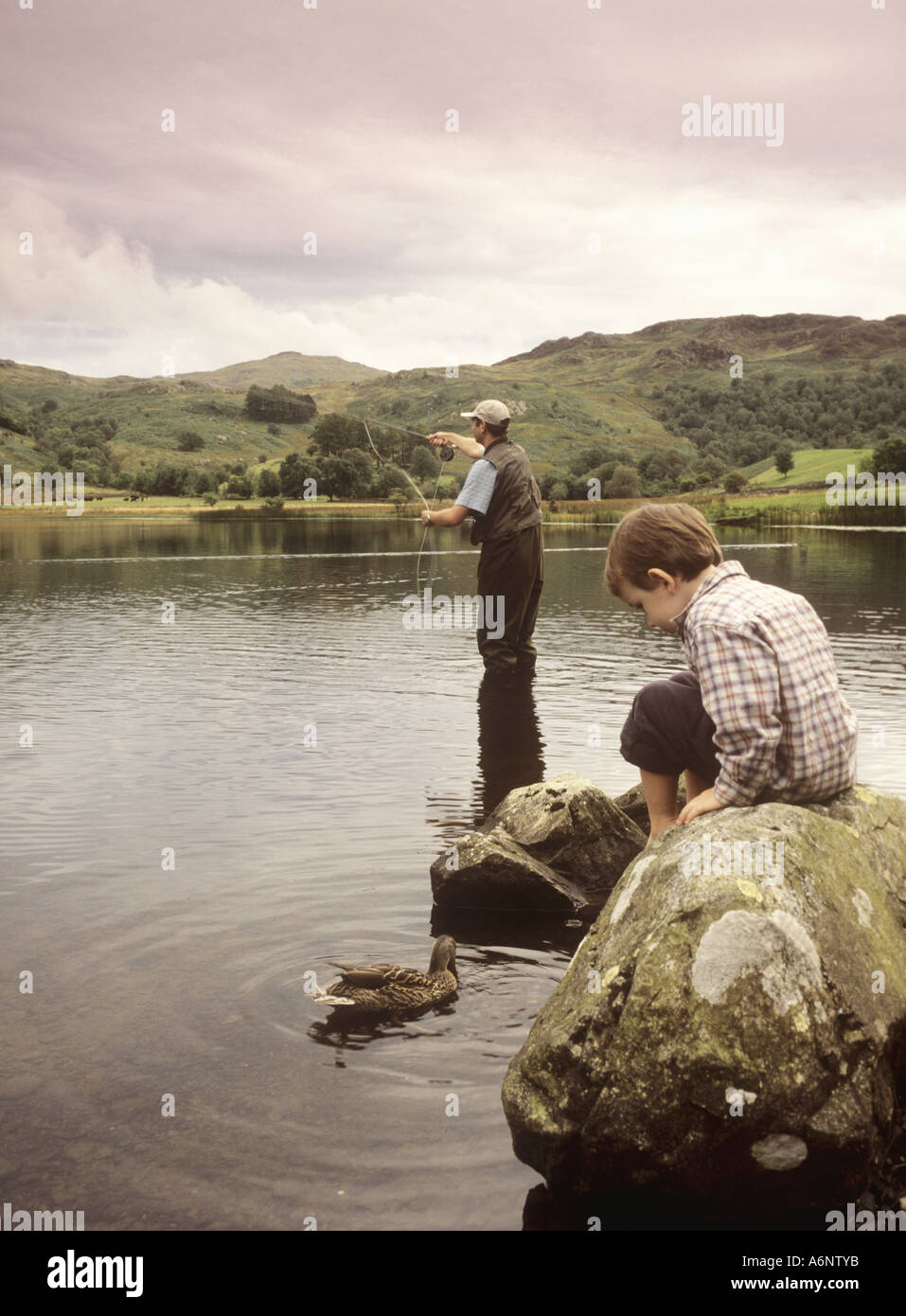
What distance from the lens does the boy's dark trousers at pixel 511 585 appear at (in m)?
13.5

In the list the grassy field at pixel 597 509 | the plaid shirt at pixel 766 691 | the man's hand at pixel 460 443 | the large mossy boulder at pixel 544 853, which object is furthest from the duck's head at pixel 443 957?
the grassy field at pixel 597 509

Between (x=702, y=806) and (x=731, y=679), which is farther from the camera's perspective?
(x=702, y=806)

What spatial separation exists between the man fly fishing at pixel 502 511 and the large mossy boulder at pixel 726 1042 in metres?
8.64

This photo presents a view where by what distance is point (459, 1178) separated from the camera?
441 cm

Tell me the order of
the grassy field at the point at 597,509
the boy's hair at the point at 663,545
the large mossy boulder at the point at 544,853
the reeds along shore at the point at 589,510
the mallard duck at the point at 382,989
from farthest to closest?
the grassy field at the point at 597,509, the reeds along shore at the point at 589,510, the large mossy boulder at the point at 544,853, the mallard duck at the point at 382,989, the boy's hair at the point at 663,545

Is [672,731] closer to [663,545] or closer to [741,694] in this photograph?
[741,694]

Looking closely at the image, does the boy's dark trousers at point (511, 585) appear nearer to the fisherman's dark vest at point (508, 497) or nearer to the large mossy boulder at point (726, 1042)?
the fisherman's dark vest at point (508, 497)

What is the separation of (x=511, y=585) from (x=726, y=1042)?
9855 mm

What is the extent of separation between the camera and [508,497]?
528 inches

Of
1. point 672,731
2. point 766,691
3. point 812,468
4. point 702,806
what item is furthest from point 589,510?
point 766,691

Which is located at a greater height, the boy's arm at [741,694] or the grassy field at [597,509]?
the grassy field at [597,509]

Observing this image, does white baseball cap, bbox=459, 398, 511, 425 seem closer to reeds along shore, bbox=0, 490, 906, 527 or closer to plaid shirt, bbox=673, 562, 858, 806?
plaid shirt, bbox=673, 562, 858, 806

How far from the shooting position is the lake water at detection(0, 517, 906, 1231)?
14.6 feet
